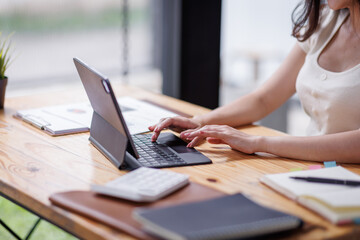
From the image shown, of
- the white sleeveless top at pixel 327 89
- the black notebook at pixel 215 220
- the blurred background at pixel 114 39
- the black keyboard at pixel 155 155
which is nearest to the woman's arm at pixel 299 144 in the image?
the black keyboard at pixel 155 155

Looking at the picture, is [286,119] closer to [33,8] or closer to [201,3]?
[201,3]

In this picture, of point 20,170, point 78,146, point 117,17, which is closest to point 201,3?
point 117,17

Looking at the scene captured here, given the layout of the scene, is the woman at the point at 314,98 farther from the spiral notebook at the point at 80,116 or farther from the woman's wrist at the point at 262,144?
the spiral notebook at the point at 80,116

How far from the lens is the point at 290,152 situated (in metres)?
1.45

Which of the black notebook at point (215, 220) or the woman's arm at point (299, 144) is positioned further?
Answer: the woman's arm at point (299, 144)

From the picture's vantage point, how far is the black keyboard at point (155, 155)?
1348mm

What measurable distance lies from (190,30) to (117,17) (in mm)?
468

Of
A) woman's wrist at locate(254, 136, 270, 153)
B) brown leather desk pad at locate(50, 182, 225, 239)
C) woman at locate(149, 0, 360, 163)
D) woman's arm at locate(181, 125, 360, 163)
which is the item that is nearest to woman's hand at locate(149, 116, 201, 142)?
woman at locate(149, 0, 360, 163)

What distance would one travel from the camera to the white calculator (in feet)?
3.53

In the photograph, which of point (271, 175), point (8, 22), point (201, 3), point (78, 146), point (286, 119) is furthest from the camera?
point (286, 119)

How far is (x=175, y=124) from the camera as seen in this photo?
1.66 meters

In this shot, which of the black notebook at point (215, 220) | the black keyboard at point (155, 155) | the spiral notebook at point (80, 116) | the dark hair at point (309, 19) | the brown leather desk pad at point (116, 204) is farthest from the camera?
the dark hair at point (309, 19)

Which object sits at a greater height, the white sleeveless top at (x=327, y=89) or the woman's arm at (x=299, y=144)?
the white sleeveless top at (x=327, y=89)

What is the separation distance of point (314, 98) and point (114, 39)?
67.4 inches
